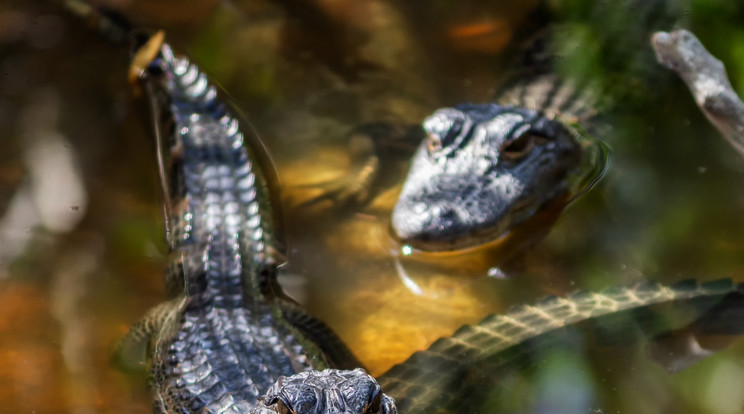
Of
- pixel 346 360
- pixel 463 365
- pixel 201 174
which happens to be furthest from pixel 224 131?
pixel 463 365

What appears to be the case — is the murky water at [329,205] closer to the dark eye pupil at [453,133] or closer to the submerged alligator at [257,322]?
the submerged alligator at [257,322]

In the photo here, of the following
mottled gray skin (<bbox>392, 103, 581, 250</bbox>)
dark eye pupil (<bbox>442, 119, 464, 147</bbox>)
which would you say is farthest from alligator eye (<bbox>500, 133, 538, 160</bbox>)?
dark eye pupil (<bbox>442, 119, 464, 147</bbox>)

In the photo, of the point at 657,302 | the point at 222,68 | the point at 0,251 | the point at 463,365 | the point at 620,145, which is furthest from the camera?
the point at 222,68

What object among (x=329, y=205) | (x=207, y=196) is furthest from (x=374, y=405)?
(x=329, y=205)

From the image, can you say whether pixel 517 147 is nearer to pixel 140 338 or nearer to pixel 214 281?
pixel 214 281

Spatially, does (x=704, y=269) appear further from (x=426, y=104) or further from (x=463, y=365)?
(x=426, y=104)

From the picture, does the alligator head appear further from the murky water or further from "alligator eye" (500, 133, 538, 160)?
"alligator eye" (500, 133, 538, 160)
